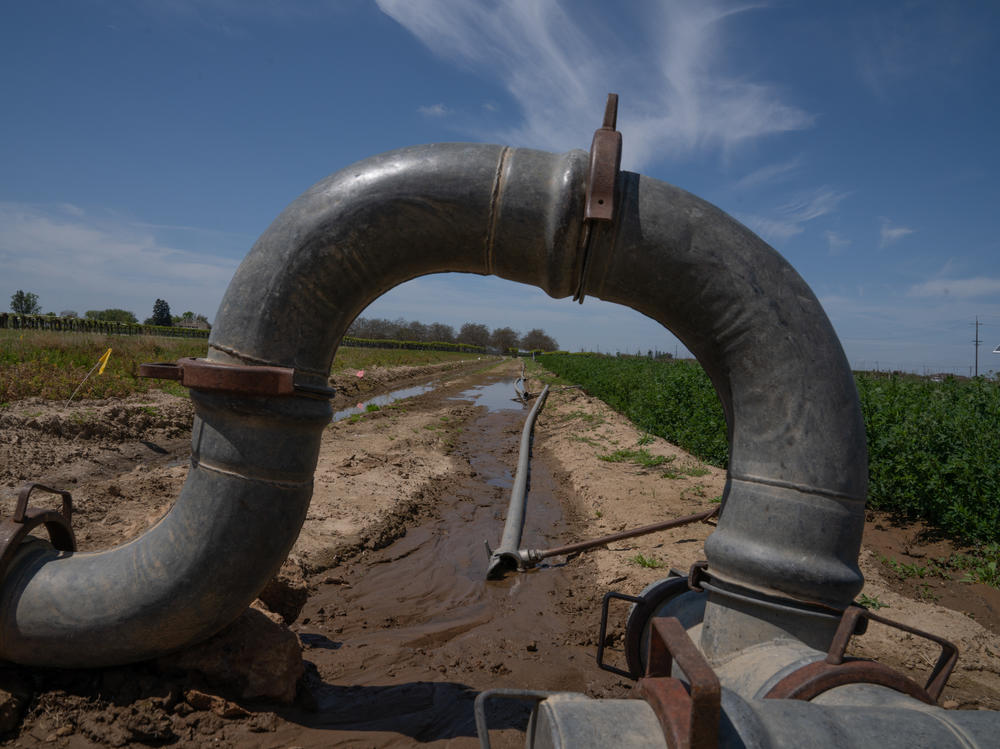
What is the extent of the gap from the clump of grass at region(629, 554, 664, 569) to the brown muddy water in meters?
0.50

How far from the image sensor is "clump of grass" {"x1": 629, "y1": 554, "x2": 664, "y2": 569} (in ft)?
16.1

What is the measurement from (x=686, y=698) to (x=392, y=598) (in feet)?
12.0

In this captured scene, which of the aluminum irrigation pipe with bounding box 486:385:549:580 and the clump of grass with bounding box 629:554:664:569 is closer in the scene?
the aluminum irrigation pipe with bounding box 486:385:549:580

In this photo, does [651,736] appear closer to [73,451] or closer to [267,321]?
[267,321]

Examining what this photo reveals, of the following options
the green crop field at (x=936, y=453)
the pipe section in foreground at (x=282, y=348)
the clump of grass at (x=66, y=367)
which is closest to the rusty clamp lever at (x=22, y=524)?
the pipe section in foreground at (x=282, y=348)

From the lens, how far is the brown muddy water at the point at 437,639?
2779mm

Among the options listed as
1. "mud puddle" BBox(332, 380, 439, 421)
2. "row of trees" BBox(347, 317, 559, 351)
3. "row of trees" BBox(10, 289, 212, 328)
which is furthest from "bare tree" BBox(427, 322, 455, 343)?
"mud puddle" BBox(332, 380, 439, 421)

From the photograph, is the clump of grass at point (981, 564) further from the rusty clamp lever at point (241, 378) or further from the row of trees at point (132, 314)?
the row of trees at point (132, 314)

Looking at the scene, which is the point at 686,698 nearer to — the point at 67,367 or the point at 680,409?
the point at 680,409

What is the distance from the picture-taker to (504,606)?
4.43m

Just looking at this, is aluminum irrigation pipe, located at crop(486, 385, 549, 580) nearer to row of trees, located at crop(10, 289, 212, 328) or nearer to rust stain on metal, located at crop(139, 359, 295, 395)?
rust stain on metal, located at crop(139, 359, 295, 395)

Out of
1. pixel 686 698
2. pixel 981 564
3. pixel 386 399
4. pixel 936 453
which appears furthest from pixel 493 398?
pixel 686 698

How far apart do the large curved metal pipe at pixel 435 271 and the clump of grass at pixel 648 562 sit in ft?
10.3

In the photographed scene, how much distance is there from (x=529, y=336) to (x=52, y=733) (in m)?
131
